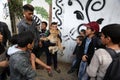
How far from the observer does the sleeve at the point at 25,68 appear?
10.1 ft

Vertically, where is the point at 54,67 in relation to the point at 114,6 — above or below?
below

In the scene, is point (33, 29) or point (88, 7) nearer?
point (33, 29)

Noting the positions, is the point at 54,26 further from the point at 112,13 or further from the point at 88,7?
the point at 112,13

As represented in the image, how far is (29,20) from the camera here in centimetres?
485

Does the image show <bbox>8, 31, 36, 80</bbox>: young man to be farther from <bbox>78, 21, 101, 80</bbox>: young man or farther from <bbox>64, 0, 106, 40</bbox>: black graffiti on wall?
<bbox>64, 0, 106, 40</bbox>: black graffiti on wall

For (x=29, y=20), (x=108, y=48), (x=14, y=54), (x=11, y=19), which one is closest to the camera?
(x=108, y=48)

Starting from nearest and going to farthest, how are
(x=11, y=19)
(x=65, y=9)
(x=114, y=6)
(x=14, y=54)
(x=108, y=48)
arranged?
1. (x=108, y=48)
2. (x=14, y=54)
3. (x=114, y=6)
4. (x=65, y=9)
5. (x=11, y=19)

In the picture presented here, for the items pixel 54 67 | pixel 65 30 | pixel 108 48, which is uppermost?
pixel 108 48

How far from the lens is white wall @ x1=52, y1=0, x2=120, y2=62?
5.84 metres

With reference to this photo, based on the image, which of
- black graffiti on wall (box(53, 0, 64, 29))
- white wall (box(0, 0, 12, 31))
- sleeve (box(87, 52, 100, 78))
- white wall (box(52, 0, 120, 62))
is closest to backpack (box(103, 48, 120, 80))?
sleeve (box(87, 52, 100, 78))

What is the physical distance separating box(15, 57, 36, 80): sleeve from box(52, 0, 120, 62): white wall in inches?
131

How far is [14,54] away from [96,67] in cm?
116

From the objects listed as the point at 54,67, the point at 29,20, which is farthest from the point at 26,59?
the point at 54,67

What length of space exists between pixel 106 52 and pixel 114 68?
0.21 meters
